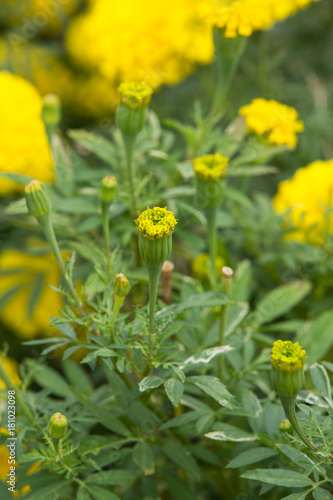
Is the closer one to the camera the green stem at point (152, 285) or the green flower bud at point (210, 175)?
the green stem at point (152, 285)

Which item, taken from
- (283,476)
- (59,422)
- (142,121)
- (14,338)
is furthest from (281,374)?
(14,338)

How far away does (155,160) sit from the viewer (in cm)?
80

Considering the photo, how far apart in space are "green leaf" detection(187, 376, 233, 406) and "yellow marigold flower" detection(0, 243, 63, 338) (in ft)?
1.66

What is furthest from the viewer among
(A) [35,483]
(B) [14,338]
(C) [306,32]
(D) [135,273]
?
(C) [306,32]

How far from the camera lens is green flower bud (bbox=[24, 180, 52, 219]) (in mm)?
552

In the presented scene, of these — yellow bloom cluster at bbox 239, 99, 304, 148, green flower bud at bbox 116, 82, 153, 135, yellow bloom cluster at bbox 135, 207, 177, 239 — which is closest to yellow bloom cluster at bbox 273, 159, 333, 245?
yellow bloom cluster at bbox 239, 99, 304, 148

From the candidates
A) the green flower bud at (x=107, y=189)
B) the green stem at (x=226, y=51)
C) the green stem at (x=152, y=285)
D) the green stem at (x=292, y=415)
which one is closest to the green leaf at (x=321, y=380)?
the green stem at (x=292, y=415)

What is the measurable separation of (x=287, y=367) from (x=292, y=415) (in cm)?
5

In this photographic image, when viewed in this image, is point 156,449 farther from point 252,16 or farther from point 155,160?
point 252,16

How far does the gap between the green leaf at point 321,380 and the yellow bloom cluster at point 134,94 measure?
0.33 meters

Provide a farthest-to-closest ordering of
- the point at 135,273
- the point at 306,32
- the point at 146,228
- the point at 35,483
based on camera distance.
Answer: the point at 306,32
the point at 135,273
the point at 35,483
the point at 146,228

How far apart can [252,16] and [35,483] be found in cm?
60

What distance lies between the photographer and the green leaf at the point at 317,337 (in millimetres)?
705

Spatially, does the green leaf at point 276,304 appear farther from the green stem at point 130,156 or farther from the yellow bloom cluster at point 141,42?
the yellow bloom cluster at point 141,42
